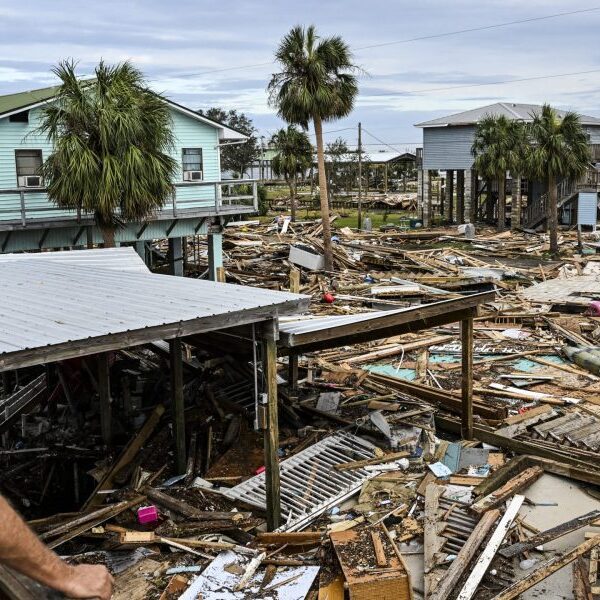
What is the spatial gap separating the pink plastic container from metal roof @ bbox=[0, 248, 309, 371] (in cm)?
242

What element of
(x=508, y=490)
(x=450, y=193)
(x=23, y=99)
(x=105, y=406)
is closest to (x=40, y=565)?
(x=508, y=490)

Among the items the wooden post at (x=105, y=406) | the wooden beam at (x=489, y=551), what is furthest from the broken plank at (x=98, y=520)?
the wooden beam at (x=489, y=551)

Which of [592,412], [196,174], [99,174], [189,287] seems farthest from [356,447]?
[196,174]

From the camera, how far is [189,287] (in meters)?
9.73

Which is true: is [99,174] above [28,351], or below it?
above

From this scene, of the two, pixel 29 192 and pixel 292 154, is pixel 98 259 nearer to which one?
pixel 29 192

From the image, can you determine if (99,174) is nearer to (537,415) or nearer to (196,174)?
(196,174)

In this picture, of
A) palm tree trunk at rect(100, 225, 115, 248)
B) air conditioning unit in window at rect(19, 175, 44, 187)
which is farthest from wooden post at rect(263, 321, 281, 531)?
air conditioning unit in window at rect(19, 175, 44, 187)

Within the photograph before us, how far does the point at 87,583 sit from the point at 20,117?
23457 millimetres

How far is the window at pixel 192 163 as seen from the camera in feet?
92.0

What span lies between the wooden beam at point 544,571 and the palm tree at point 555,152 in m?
29.4

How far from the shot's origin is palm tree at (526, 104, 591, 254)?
116 feet

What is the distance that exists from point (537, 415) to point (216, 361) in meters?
5.63

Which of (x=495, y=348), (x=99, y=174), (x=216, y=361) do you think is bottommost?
(x=495, y=348)
